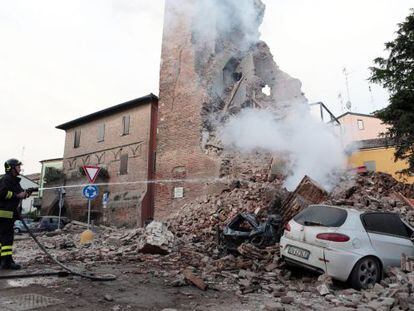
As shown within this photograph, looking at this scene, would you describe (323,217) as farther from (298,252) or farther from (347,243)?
(298,252)

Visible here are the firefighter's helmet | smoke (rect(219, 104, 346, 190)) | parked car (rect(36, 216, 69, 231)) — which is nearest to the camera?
the firefighter's helmet

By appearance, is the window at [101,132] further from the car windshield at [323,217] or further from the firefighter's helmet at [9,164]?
the car windshield at [323,217]

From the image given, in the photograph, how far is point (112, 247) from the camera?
30.7 ft

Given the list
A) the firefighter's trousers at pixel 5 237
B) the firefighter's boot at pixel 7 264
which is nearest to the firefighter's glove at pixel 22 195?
the firefighter's trousers at pixel 5 237

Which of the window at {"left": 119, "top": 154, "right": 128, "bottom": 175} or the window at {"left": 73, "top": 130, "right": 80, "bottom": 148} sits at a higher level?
the window at {"left": 73, "top": 130, "right": 80, "bottom": 148}

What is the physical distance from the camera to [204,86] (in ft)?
51.9

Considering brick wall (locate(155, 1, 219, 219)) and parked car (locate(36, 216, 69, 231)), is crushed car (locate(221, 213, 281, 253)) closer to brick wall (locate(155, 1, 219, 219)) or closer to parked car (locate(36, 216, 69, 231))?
brick wall (locate(155, 1, 219, 219))

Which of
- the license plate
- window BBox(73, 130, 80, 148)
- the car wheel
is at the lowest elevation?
the car wheel

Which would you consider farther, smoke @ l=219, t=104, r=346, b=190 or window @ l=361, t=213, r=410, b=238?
smoke @ l=219, t=104, r=346, b=190

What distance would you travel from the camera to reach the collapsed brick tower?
49.5ft

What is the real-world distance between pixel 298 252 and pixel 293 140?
798cm

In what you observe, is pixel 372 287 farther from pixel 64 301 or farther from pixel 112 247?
pixel 112 247

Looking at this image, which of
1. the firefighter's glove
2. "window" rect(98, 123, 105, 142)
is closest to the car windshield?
the firefighter's glove

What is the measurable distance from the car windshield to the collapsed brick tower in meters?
7.25
